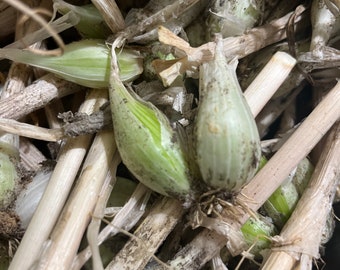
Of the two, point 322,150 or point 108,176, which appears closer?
point 108,176

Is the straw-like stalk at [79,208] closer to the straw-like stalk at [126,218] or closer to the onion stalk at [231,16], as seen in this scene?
the straw-like stalk at [126,218]

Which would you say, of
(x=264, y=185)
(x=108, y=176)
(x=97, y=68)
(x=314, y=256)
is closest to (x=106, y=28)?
(x=97, y=68)

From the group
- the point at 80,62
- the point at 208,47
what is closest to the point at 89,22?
the point at 80,62

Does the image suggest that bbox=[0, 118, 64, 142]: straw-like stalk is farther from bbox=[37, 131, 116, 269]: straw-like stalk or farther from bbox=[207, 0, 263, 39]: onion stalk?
bbox=[207, 0, 263, 39]: onion stalk

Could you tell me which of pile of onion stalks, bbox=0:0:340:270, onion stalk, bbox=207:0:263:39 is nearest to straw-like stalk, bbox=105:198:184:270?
pile of onion stalks, bbox=0:0:340:270

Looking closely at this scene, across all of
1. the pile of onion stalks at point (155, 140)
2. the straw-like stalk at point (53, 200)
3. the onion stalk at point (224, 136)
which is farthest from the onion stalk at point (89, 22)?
the onion stalk at point (224, 136)

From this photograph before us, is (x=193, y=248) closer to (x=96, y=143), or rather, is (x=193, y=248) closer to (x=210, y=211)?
(x=210, y=211)

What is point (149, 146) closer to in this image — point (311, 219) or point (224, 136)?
point (224, 136)

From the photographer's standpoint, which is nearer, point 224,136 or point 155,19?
point 224,136

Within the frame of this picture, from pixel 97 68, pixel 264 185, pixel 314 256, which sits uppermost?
pixel 97 68
